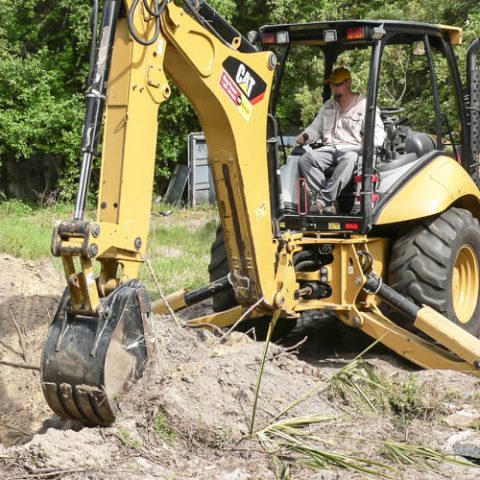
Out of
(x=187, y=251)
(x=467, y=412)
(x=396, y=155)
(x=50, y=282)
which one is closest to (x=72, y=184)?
(x=187, y=251)

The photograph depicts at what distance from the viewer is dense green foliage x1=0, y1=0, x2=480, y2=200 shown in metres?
19.2

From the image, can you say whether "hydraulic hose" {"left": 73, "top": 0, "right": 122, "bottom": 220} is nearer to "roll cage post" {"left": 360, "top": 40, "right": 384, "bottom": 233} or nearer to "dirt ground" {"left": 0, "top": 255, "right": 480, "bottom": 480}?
"dirt ground" {"left": 0, "top": 255, "right": 480, "bottom": 480}

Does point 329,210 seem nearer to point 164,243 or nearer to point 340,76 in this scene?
point 340,76

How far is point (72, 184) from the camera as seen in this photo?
2038 cm

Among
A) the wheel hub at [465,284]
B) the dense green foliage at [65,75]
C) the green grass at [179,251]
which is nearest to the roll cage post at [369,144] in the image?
the wheel hub at [465,284]

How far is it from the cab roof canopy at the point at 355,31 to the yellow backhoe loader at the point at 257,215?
0.5 inches

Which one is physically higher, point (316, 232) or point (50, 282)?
point (316, 232)

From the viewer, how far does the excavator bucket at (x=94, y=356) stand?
4469 millimetres

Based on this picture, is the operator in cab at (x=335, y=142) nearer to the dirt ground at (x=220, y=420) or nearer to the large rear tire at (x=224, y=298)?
the large rear tire at (x=224, y=298)

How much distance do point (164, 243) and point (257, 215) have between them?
22.9 feet

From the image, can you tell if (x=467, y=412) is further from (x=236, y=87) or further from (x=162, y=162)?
(x=162, y=162)

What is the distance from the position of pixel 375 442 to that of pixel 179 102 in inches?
644

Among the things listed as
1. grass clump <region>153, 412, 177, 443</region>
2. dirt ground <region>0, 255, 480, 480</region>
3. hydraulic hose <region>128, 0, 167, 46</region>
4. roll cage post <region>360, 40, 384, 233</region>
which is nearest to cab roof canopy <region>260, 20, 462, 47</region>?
roll cage post <region>360, 40, 384, 233</region>

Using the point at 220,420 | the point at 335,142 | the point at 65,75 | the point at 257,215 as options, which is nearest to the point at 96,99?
the point at 257,215
